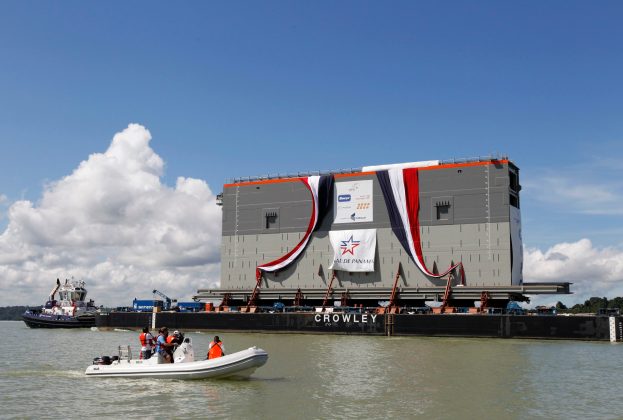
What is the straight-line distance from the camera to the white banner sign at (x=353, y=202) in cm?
7525

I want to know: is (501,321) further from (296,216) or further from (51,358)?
(51,358)

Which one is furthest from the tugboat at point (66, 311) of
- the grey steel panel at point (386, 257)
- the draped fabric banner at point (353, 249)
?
the draped fabric banner at point (353, 249)

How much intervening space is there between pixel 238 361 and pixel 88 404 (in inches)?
282

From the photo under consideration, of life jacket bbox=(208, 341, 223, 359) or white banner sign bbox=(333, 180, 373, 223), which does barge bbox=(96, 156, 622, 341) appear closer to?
white banner sign bbox=(333, 180, 373, 223)

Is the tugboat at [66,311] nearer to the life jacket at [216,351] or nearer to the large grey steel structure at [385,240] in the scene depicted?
the large grey steel structure at [385,240]

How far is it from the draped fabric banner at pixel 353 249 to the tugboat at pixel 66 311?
37891 millimetres

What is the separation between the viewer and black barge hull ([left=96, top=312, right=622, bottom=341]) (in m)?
60.2

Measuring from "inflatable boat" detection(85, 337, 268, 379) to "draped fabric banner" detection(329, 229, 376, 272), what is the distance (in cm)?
4361

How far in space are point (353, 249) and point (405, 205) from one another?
25.8 ft

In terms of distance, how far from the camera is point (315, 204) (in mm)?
77375

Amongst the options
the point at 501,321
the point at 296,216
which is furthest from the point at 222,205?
the point at 501,321

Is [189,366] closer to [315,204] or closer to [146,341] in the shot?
[146,341]

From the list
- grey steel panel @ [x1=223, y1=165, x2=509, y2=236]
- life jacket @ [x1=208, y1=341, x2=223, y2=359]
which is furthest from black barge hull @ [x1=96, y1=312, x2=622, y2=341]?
life jacket @ [x1=208, y1=341, x2=223, y2=359]

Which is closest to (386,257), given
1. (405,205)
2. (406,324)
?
(405,205)
